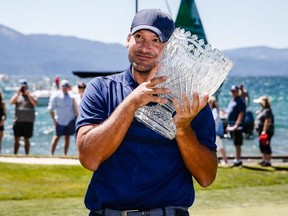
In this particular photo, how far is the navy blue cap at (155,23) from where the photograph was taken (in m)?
3.24

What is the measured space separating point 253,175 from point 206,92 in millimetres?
10298

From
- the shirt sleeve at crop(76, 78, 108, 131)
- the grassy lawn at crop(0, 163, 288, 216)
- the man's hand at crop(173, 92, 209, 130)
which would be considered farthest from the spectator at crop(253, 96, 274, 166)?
the man's hand at crop(173, 92, 209, 130)

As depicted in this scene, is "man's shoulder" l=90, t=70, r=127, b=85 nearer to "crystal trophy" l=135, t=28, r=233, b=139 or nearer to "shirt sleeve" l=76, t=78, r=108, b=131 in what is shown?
"shirt sleeve" l=76, t=78, r=108, b=131

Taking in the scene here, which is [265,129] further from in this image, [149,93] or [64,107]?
[149,93]

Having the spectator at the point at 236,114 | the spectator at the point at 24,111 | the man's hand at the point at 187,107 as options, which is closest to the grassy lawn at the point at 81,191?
the spectator at the point at 236,114

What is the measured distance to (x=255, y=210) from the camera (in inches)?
367

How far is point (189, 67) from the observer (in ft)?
9.68

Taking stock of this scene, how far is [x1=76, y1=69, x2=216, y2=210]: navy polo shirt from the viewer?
3.38 m

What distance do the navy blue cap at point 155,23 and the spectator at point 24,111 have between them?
13027mm

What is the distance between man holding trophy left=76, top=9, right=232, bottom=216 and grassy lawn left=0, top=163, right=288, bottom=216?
215 inches

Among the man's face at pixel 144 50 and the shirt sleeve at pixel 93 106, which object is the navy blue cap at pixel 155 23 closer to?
the man's face at pixel 144 50

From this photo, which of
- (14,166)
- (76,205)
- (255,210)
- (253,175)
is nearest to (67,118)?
(14,166)

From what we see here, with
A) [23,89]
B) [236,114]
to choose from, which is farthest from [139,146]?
[23,89]

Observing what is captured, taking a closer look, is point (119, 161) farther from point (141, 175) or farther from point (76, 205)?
point (76, 205)
